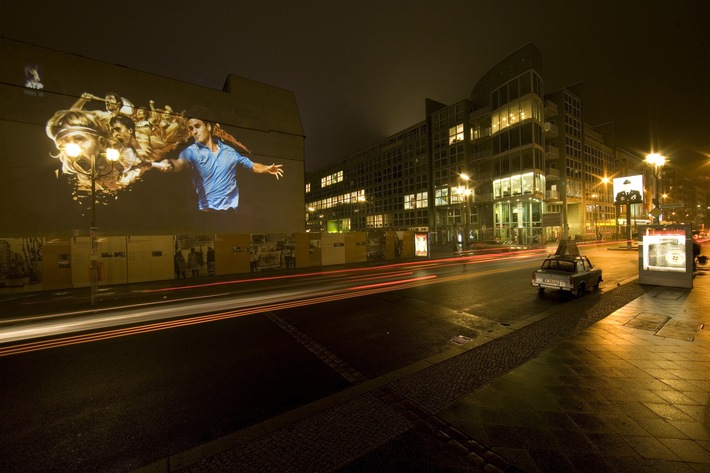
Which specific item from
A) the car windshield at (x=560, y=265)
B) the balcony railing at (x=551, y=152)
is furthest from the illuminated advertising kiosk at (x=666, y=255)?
the balcony railing at (x=551, y=152)

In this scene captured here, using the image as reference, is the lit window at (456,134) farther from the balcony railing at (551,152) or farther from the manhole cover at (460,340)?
the manhole cover at (460,340)

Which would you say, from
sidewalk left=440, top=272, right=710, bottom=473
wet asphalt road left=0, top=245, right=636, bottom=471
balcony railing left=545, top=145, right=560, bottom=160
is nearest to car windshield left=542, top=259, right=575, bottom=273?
wet asphalt road left=0, top=245, right=636, bottom=471

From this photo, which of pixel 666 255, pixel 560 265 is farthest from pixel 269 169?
pixel 666 255

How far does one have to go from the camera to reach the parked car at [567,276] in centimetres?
1039

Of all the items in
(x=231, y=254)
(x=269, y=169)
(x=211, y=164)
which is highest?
(x=269, y=169)

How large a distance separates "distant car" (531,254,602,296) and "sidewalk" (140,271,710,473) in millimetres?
4323

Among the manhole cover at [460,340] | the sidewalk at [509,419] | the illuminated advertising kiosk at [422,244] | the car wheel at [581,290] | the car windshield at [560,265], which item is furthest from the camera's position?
the illuminated advertising kiosk at [422,244]

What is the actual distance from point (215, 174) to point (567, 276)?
26.6 m

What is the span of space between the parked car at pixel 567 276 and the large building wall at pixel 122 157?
79.1ft

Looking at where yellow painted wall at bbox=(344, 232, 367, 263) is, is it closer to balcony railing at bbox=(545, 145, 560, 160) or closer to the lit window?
the lit window

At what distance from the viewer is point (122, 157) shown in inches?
883

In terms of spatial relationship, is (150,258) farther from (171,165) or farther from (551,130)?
(551,130)

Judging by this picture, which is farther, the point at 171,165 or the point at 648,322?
the point at 171,165

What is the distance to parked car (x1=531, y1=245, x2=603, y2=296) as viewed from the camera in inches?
409
